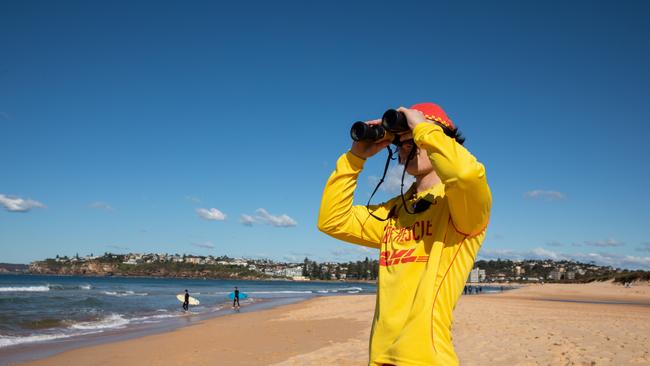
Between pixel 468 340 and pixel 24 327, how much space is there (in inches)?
551

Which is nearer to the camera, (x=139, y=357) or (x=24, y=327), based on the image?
(x=139, y=357)

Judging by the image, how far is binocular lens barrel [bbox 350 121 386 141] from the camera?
68.8 inches

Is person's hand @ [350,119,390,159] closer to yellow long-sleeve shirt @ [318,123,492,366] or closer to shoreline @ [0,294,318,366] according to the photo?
yellow long-sleeve shirt @ [318,123,492,366]

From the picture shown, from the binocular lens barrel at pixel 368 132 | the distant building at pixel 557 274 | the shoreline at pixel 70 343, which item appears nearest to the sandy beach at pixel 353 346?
the shoreline at pixel 70 343

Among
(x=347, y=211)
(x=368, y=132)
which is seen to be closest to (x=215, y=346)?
(x=347, y=211)

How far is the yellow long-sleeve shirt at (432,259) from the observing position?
54.6 inches

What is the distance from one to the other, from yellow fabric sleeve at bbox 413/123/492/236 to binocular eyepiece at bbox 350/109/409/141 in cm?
13

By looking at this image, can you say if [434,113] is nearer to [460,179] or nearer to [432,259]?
[460,179]

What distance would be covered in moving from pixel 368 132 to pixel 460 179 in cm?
49

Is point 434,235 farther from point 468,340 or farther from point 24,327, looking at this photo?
point 24,327

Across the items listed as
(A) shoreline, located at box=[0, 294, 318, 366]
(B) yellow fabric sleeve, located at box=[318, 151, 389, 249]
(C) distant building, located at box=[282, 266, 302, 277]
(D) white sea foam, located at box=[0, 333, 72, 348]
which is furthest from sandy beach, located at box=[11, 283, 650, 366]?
(C) distant building, located at box=[282, 266, 302, 277]

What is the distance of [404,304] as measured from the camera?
1503 mm

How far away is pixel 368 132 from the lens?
5.74 feet

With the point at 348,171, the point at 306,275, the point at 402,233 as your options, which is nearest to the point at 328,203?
the point at 348,171
